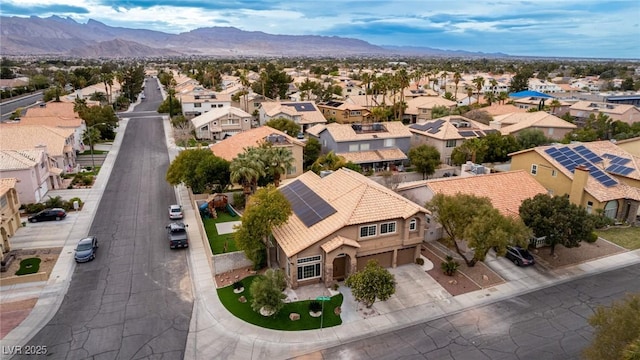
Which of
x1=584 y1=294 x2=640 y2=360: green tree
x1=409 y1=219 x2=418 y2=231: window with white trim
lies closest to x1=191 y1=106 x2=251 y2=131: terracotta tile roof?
x1=409 y1=219 x2=418 y2=231: window with white trim

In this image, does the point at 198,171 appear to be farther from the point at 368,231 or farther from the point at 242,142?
the point at 368,231

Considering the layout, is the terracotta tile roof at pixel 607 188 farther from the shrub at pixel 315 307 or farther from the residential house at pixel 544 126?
the shrub at pixel 315 307

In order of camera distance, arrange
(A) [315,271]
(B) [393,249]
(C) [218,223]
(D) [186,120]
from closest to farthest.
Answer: (A) [315,271]
(B) [393,249]
(C) [218,223]
(D) [186,120]

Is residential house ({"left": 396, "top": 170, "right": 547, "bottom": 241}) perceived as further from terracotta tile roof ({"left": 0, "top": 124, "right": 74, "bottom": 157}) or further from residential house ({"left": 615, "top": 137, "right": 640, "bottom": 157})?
terracotta tile roof ({"left": 0, "top": 124, "right": 74, "bottom": 157})

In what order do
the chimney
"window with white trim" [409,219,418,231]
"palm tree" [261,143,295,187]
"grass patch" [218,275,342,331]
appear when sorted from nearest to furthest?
"grass patch" [218,275,342,331], "window with white trim" [409,219,418,231], the chimney, "palm tree" [261,143,295,187]

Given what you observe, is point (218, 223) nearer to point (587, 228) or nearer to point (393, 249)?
point (393, 249)

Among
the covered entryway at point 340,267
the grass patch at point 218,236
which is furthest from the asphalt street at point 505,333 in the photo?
the grass patch at point 218,236

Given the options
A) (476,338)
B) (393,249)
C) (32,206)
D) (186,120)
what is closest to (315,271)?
(393,249)
